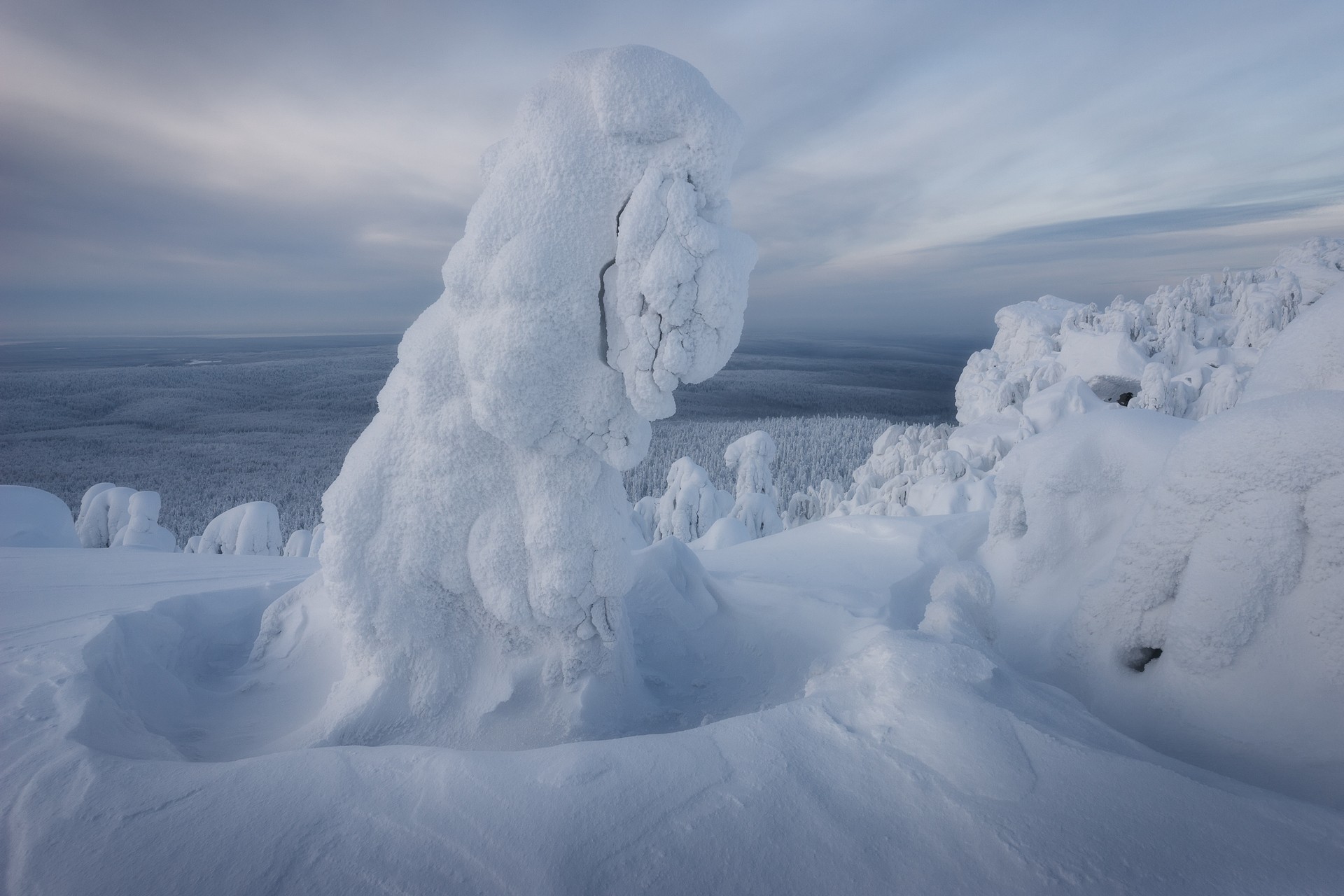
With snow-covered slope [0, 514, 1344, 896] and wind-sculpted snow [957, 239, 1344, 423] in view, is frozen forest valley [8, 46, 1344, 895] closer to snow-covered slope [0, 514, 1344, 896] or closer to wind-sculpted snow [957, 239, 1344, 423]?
snow-covered slope [0, 514, 1344, 896]

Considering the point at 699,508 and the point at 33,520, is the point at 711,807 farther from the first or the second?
the point at 699,508

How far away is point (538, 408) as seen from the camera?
9.50ft

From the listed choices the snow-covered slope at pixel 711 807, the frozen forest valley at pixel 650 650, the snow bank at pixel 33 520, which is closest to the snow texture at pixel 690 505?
the frozen forest valley at pixel 650 650

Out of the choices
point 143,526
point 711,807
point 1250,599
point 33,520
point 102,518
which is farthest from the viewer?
point 102,518

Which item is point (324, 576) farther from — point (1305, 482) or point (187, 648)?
point (1305, 482)

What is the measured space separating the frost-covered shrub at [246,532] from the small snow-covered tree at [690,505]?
29.9ft

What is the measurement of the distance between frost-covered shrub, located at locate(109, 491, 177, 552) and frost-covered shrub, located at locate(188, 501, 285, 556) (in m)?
0.72

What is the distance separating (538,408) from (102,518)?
44.4ft

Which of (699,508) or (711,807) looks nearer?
(711,807)

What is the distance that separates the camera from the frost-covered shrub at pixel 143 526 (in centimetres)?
1051

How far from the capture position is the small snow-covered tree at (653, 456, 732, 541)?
16.1 metres

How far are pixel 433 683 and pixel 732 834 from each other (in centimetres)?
214

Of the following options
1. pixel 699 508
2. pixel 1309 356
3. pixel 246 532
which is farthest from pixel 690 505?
pixel 1309 356

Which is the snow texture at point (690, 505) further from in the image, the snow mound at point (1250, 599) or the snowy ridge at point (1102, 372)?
the snow mound at point (1250, 599)
